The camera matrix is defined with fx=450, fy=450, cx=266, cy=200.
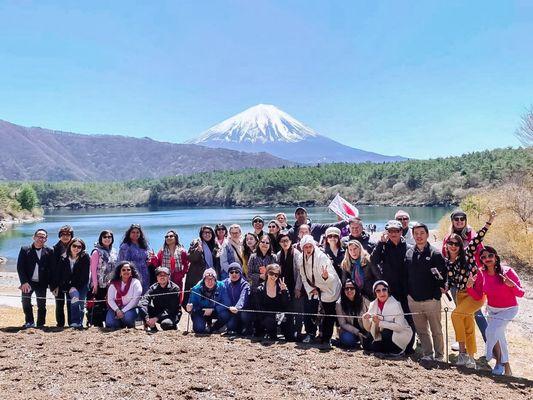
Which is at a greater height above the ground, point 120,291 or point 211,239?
point 211,239

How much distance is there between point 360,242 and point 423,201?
8232 centimetres

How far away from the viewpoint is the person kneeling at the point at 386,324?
18.4 feet

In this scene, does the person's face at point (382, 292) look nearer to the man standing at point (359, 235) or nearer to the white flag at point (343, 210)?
the man standing at point (359, 235)

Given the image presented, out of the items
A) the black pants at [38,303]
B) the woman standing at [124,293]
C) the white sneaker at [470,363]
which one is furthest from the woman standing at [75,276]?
the white sneaker at [470,363]

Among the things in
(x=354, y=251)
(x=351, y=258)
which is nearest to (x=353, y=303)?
(x=351, y=258)

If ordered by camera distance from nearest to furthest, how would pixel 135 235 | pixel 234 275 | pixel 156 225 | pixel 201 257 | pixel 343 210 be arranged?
1. pixel 234 275
2. pixel 135 235
3. pixel 201 257
4. pixel 343 210
5. pixel 156 225

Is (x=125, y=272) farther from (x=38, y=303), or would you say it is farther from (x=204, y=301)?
(x=38, y=303)

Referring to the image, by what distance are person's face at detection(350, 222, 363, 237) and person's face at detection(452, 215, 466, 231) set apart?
4.11 ft

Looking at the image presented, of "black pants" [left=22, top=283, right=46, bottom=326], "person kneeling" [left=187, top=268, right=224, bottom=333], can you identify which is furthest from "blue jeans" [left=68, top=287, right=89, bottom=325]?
"person kneeling" [left=187, top=268, right=224, bottom=333]

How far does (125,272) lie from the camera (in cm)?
666

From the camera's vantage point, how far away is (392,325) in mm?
5609

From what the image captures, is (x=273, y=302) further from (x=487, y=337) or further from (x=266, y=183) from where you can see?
(x=266, y=183)

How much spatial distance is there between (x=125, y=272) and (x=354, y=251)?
11.0 ft

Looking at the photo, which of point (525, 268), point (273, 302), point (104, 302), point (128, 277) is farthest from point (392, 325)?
point (525, 268)
